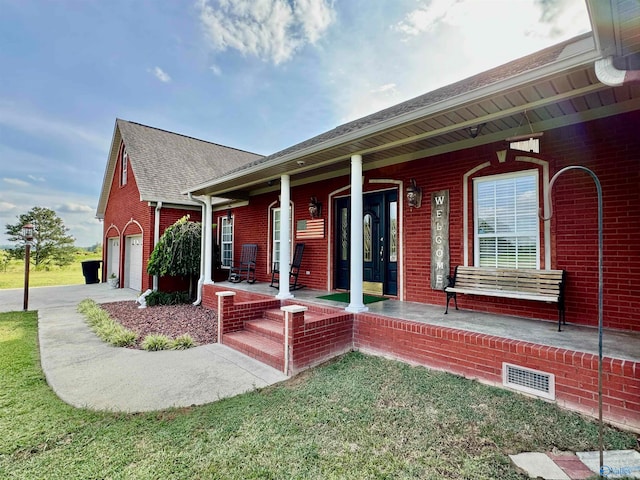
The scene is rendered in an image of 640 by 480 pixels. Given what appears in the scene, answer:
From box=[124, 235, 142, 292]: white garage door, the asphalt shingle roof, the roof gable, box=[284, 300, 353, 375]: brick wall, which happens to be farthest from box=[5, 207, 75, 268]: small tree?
box=[284, 300, 353, 375]: brick wall

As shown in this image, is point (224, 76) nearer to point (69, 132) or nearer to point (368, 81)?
point (368, 81)

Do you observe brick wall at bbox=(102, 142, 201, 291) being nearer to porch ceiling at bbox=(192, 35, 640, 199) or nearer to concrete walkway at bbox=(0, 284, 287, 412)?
concrete walkway at bbox=(0, 284, 287, 412)

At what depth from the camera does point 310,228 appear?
7.52 m

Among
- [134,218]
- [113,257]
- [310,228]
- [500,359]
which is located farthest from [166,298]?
[500,359]

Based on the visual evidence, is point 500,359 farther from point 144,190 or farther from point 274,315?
point 144,190

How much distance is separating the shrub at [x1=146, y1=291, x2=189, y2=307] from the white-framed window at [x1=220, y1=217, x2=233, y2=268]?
1740mm

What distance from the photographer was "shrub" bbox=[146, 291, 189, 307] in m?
9.04

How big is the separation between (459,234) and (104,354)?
19.3 feet

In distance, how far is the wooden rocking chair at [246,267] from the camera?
895 centimetres

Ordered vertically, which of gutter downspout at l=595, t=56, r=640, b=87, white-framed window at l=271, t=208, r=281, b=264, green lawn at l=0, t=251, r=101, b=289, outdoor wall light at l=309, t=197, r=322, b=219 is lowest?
green lawn at l=0, t=251, r=101, b=289

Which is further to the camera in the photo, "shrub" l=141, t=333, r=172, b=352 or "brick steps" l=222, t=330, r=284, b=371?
"shrub" l=141, t=333, r=172, b=352

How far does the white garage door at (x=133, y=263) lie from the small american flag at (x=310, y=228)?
690 centimetres

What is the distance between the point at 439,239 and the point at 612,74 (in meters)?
3.28

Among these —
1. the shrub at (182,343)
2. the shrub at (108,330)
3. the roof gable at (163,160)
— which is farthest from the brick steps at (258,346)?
the roof gable at (163,160)
